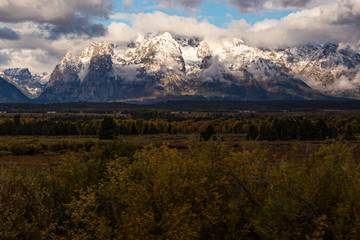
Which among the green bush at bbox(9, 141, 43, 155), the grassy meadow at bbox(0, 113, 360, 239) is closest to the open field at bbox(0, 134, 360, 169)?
the grassy meadow at bbox(0, 113, 360, 239)

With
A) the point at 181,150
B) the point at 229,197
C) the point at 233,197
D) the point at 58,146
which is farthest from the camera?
the point at 58,146

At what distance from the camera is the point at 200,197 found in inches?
669

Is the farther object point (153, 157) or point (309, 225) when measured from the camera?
point (153, 157)

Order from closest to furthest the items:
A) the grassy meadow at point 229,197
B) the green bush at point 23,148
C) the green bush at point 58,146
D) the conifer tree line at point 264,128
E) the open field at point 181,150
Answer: the grassy meadow at point 229,197 → the open field at point 181,150 → the green bush at point 23,148 → the green bush at point 58,146 → the conifer tree line at point 264,128

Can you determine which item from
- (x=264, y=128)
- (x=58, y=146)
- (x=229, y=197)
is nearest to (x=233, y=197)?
(x=229, y=197)

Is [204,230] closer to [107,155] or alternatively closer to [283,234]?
[283,234]

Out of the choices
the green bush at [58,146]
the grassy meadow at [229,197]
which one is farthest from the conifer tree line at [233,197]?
the green bush at [58,146]

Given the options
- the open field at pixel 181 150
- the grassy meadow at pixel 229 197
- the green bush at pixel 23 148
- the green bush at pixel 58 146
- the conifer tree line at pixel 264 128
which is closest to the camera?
the grassy meadow at pixel 229 197

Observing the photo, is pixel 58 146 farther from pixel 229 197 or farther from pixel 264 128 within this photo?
pixel 229 197

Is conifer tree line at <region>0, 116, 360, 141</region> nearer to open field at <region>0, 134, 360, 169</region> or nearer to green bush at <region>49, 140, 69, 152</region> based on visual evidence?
open field at <region>0, 134, 360, 169</region>

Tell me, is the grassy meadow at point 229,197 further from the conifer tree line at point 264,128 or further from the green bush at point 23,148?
the conifer tree line at point 264,128

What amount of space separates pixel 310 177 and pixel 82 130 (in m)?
180

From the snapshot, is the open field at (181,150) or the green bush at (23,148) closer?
the open field at (181,150)

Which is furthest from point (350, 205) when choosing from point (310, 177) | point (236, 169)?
point (236, 169)
